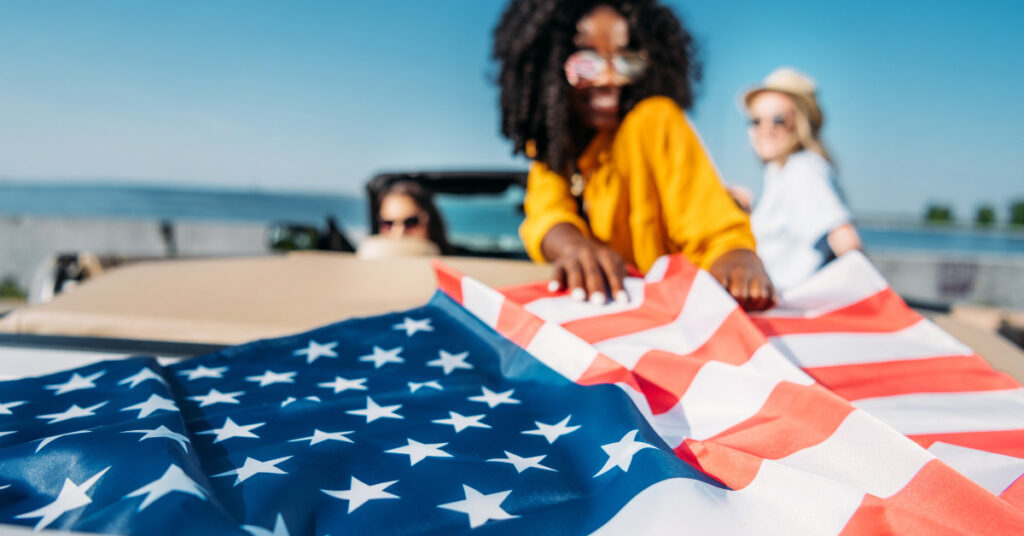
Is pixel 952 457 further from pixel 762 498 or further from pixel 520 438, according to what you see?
pixel 520 438

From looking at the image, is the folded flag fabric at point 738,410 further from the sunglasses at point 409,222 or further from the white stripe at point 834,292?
the sunglasses at point 409,222

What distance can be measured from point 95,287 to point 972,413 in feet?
7.43

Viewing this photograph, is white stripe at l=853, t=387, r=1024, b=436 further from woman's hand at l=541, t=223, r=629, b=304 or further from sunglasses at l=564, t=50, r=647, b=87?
sunglasses at l=564, t=50, r=647, b=87

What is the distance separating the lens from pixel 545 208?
1.52 meters

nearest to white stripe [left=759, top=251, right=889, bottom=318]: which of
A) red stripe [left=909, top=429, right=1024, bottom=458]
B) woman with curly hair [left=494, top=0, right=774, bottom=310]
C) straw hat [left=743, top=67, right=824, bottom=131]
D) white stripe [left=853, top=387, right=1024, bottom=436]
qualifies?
woman with curly hair [left=494, top=0, right=774, bottom=310]

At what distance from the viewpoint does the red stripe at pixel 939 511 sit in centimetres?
58

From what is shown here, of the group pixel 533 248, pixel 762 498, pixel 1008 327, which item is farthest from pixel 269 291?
pixel 1008 327

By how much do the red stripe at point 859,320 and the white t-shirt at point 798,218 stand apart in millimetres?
866

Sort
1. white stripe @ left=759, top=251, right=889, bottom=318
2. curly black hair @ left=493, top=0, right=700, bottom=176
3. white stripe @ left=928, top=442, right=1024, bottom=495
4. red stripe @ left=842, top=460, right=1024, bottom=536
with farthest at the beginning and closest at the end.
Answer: curly black hair @ left=493, top=0, right=700, bottom=176, white stripe @ left=759, top=251, right=889, bottom=318, white stripe @ left=928, top=442, right=1024, bottom=495, red stripe @ left=842, top=460, right=1024, bottom=536

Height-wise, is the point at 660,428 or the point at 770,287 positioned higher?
the point at 770,287

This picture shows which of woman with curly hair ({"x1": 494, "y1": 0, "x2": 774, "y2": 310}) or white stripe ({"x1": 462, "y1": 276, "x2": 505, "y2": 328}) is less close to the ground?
woman with curly hair ({"x1": 494, "y1": 0, "x2": 774, "y2": 310})

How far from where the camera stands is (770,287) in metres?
1.23

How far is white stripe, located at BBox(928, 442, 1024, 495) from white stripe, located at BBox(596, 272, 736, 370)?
38 cm

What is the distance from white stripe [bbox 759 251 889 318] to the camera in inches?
51.3
